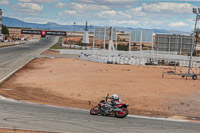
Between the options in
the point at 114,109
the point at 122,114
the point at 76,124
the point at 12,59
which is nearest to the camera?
the point at 76,124

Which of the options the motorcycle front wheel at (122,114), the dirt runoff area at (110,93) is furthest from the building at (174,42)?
the motorcycle front wheel at (122,114)

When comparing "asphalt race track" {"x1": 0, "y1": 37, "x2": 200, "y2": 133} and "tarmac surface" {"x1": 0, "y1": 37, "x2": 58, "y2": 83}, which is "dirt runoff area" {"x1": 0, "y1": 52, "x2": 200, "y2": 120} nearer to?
"asphalt race track" {"x1": 0, "y1": 37, "x2": 200, "y2": 133}

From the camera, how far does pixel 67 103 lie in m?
18.0

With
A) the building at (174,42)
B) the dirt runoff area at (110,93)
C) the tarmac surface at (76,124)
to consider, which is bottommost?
the dirt runoff area at (110,93)

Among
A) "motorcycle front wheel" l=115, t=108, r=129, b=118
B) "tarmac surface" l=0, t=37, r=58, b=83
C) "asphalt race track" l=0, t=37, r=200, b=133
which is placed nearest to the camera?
"asphalt race track" l=0, t=37, r=200, b=133

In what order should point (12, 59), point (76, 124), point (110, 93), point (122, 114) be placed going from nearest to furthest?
1. point (76, 124)
2. point (122, 114)
3. point (110, 93)
4. point (12, 59)

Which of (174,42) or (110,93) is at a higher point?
(174,42)

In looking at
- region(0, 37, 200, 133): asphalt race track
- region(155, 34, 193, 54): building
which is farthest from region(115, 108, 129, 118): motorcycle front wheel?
region(155, 34, 193, 54): building

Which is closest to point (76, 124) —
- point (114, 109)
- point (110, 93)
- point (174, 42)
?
point (114, 109)

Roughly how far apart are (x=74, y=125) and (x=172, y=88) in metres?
15.7

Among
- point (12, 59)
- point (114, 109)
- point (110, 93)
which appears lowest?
point (110, 93)

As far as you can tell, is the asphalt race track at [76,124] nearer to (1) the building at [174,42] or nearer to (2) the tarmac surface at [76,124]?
(2) the tarmac surface at [76,124]

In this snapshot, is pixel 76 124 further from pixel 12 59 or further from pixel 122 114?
pixel 12 59

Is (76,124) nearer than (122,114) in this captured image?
Yes
